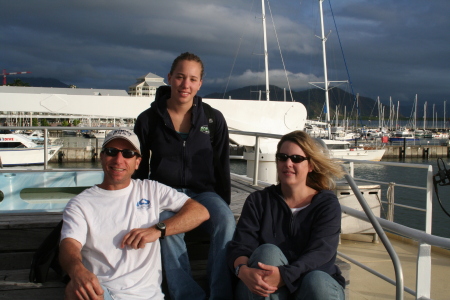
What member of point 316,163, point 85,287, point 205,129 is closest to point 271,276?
point 316,163

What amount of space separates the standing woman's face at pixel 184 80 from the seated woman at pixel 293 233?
2.59 ft

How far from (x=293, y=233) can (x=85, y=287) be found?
47.1 inches

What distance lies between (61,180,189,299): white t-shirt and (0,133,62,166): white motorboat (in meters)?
23.5

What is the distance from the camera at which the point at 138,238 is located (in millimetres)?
2426

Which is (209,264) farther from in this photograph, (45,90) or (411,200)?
(45,90)

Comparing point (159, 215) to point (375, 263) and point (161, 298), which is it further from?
point (375, 263)

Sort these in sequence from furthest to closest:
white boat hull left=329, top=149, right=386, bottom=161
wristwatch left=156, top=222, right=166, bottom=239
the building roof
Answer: white boat hull left=329, top=149, right=386, bottom=161 < the building roof < wristwatch left=156, top=222, right=166, bottom=239

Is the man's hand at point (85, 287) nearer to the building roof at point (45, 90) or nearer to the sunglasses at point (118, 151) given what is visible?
the sunglasses at point (118, 151)

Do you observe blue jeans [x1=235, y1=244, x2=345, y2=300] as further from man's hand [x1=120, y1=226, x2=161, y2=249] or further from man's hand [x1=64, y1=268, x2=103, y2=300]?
man's hand [x1=64, y1=268, x2=103, y2=300]

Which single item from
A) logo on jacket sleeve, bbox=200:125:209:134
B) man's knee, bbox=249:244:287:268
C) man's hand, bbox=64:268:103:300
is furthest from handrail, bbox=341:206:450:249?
man's hand, bbox=64:268:103:300

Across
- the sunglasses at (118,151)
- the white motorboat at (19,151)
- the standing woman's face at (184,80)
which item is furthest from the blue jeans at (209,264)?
the white motorboat at (19,151)

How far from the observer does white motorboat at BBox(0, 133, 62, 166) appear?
83.8 feet

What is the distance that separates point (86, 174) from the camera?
5.61 m

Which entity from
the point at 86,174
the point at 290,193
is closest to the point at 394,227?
the point at 290,193
